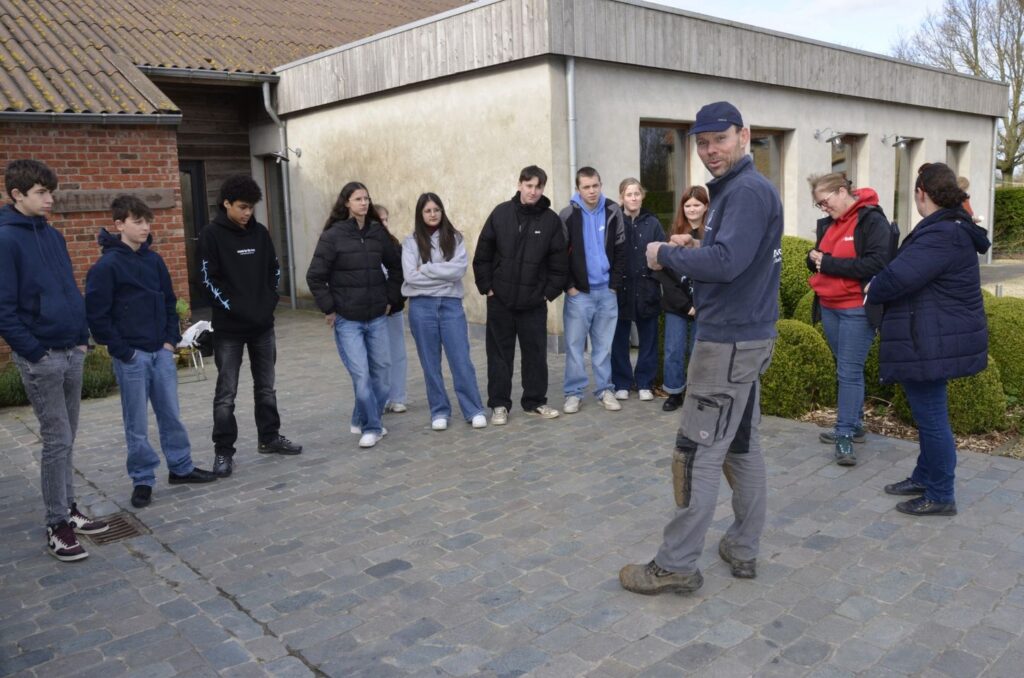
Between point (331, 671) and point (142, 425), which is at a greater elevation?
point (142, 425)

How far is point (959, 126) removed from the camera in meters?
16.7

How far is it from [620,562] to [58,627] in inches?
97.3

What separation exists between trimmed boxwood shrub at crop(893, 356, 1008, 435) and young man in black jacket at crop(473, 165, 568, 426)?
9.33 ft

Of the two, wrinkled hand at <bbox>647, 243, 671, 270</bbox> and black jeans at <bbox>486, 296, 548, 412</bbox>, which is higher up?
wrinkled hand at <bbox>647, 243, 671, 270</bbox>

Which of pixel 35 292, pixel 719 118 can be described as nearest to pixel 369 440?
pixel 35 292

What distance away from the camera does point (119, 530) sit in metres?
4.58

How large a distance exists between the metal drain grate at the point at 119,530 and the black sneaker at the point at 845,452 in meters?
4.10

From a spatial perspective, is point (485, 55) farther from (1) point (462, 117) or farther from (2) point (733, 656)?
(2) point (733, 656)

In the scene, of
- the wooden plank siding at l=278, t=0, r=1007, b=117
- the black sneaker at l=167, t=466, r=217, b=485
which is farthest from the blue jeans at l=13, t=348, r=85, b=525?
the wooden plank siding at l=278, t=0, r=1007, b=117

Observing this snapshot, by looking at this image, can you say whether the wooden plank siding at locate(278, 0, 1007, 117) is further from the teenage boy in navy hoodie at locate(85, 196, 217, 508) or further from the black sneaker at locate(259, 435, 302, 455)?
the teenage boy in navy hoodie at locate(85, 196, 217, 508)

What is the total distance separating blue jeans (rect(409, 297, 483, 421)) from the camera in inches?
249

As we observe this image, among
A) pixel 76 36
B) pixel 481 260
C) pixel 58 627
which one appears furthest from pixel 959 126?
pixel 58 627

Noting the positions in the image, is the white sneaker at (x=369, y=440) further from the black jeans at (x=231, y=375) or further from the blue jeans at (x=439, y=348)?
the black jeans at (x=231, y=375)

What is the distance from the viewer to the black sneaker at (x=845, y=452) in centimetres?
512
